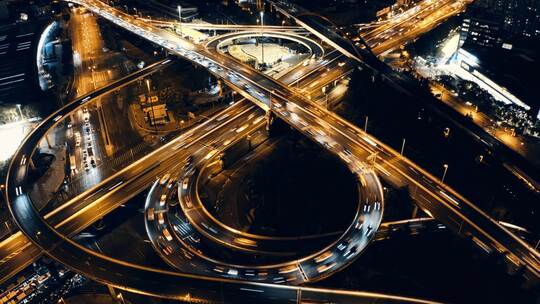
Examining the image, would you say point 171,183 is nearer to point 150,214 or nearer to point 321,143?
point 150,214

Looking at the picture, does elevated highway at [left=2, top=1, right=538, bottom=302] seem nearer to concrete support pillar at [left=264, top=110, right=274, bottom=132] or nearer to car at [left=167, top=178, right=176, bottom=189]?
concrete support pillar at [left=264, top=110, right=274, bottom=132]

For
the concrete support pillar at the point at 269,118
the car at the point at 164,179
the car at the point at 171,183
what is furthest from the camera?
the concrete support pillar at the point at 269,118

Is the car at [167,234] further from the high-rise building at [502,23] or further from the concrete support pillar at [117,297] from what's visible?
the high-rise building at [502,23]

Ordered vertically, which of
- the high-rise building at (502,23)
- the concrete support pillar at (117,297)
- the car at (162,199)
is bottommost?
the concrete support pillar at (117,297)

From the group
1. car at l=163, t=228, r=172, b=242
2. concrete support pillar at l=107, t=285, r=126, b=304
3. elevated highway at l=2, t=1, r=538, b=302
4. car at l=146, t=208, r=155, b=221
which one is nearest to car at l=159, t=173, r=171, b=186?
car at l=146, t=208, r=155, b=221

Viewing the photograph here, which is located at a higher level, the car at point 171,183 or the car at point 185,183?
the car at point 185,183

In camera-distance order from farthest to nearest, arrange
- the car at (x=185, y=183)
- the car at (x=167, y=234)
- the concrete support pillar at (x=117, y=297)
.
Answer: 1. the car at (x=185, y=183)
2. the car at (x=167, y=234)
3. the concrete support pillar at (x=117, y=297)

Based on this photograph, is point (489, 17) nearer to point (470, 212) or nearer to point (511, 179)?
point (511, 179)

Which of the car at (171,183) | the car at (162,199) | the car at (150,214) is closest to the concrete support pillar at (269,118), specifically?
the car at (171,183)

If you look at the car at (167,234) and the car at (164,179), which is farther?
the car at (164,179)
